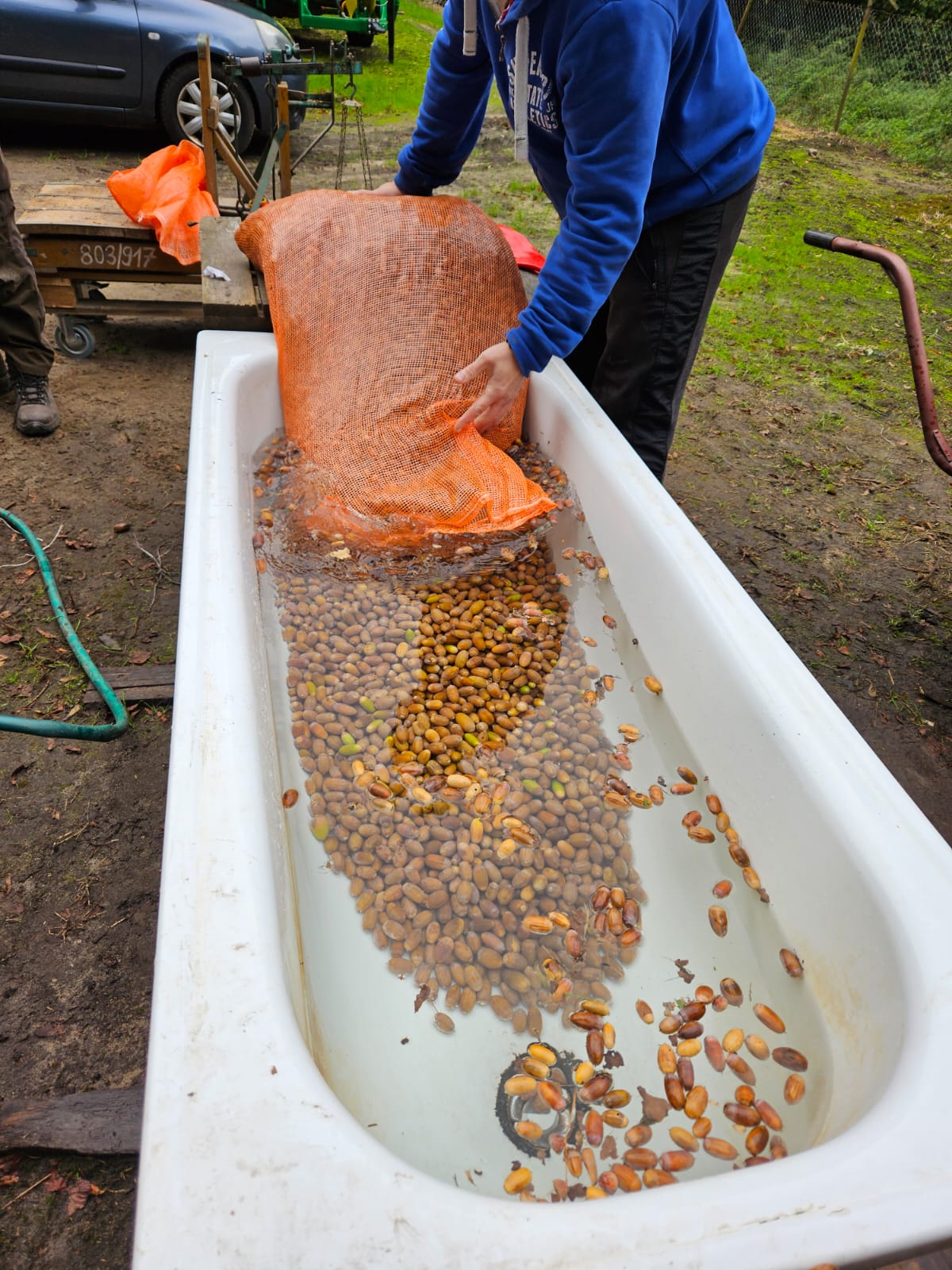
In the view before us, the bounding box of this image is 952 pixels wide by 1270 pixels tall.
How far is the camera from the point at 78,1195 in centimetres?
112

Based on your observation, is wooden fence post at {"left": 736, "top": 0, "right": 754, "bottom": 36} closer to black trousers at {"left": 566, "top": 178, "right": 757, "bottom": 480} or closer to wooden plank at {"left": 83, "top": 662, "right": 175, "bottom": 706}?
black trousers at {"left": 566, "top": 178, "right": 757, "bottom": 480}

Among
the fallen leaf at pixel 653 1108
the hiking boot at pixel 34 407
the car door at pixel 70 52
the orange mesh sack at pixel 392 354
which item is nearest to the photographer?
the fallen leaf at pixel 653 1108

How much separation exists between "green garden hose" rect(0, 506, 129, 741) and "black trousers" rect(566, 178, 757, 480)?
4.39ft

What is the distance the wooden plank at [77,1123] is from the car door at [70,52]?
5.37m

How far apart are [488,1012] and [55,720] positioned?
1.16 metres

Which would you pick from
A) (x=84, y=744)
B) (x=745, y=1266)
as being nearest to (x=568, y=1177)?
(x=745, y=1266)

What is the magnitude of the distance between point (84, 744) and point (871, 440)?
301 cm

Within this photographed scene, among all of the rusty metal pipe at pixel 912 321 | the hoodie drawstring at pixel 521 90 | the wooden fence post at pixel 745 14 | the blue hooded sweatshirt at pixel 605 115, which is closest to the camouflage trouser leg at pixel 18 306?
the blue hooded sweatshirt at pixel 605 115

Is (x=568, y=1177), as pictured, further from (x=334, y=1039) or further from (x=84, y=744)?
(x=84, y=744)

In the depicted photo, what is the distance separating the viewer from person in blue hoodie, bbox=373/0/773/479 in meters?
1.27

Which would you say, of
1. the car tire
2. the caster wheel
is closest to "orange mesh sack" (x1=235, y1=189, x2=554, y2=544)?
the caster wheel

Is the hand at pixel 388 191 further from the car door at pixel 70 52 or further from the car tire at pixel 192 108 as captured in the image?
the car door at pixel 70 52

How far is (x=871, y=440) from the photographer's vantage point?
322 centimetres

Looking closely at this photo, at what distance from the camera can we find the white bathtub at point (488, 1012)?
0.67 meters
